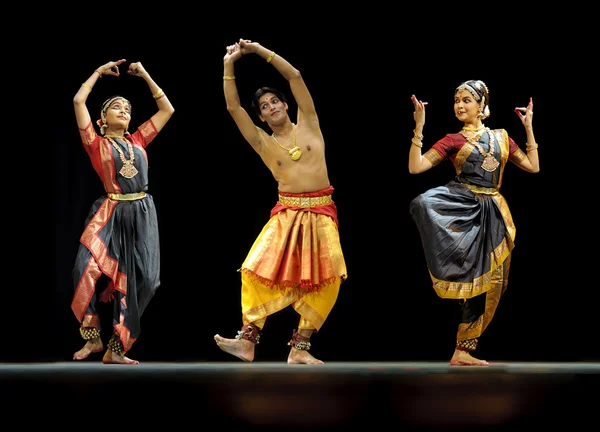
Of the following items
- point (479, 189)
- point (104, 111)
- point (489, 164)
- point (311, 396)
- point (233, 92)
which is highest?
point (233, 92)

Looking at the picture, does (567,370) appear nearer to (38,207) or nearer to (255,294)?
(255,294)

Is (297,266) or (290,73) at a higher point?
(290,73)

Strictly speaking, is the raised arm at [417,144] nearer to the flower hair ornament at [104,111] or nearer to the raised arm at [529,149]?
the raised arm at [529,149]

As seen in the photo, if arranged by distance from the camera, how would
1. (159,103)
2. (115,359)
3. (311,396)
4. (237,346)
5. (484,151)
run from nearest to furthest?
(311,396), (237,346), (484,151), (115,359), (159,103)

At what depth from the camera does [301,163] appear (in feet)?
16.0

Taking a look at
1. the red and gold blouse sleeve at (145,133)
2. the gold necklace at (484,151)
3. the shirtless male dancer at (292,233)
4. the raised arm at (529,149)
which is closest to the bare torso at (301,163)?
the shirtless male dancer at (292,233)

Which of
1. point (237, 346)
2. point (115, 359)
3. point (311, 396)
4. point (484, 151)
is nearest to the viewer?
point (311, 396)

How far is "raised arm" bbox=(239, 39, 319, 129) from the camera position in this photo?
4824mm

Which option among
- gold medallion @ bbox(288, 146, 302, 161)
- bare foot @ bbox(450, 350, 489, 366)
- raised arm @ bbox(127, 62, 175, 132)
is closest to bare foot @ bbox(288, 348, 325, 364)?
bare foot @ bbox(450, 350, 489, 366)

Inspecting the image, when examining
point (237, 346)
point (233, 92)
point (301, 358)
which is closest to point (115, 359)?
point (237, 346)

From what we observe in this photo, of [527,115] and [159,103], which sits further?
[159,103]

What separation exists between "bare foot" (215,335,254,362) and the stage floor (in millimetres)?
162

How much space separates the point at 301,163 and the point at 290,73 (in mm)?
456

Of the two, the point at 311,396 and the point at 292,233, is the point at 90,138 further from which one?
the point at 311,396
